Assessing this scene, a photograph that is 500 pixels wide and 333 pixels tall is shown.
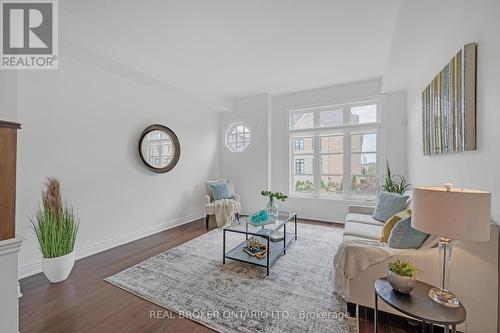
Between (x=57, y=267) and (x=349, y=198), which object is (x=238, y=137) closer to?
(x=349, y=198)

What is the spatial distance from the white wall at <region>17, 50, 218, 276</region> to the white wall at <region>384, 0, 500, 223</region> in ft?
11.5

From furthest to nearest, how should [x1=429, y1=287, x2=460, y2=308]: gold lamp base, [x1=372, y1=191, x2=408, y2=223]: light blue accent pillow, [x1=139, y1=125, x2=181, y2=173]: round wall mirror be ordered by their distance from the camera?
[x1=139, y1=125, x2=181, y2=173]: round wall mirror
[x1=372, y1=191, x2=408, y2=223]: light blue accent pillow
[x1=429, y1=287, x2=460, y2=308]: gold lamp base

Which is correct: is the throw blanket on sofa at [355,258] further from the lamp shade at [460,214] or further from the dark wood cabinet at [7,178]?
the dark wood cabinet at [7,178]

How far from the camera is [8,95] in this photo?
1531 millimetres

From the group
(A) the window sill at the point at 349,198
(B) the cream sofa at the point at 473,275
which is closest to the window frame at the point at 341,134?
(A) the window sill at the point at 349,198

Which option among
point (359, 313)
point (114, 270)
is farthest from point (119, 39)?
point (359, 313)

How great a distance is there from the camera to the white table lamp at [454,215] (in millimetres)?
1110

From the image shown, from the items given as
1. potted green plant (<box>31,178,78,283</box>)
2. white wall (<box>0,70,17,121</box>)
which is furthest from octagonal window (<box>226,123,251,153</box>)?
white wall (<box>0,70,17,121</box>)

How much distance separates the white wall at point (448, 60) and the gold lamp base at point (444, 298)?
2.02 feet

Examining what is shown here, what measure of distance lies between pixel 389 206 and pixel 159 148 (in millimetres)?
3676

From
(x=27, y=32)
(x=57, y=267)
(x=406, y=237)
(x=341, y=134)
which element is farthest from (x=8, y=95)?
(x=341, y=134)

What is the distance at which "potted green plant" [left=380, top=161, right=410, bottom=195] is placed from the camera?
12.2ft

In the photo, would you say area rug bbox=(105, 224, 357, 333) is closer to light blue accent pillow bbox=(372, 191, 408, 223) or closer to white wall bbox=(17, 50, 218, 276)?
light blue accent pillow bbox=(372, 191, 408, 223)

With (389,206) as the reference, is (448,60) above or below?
above
